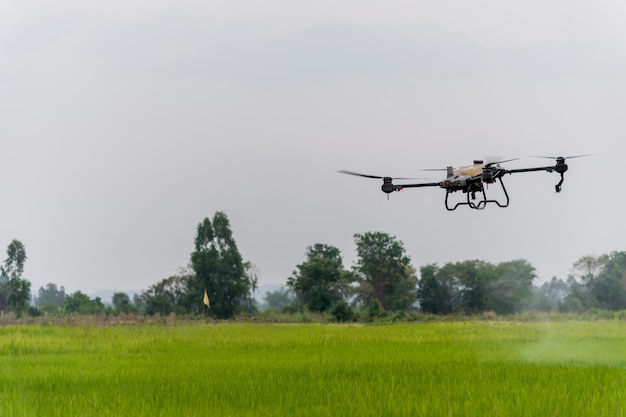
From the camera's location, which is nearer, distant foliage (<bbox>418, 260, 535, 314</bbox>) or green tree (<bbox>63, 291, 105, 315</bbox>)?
distant foliage (<bbox>418, 260, 535, 314</bbox>)

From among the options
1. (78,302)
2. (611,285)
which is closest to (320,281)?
(611,285)

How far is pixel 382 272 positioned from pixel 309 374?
82.4 ft

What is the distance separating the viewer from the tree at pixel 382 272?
37.0 m

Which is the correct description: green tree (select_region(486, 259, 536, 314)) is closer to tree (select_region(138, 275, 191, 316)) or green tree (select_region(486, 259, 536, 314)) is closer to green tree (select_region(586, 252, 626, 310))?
green tree (select_region(586, 252, 626, 310))

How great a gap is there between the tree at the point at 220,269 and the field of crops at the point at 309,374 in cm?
678

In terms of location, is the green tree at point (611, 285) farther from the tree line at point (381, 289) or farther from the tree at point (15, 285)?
the tree at point (15, 285)

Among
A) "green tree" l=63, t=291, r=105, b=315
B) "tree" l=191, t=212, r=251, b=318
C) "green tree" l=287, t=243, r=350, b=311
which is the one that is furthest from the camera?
"green tree" l=63, t=291, r=105, b=315

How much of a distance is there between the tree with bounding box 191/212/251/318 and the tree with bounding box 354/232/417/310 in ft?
23.8

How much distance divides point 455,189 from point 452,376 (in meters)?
4.61

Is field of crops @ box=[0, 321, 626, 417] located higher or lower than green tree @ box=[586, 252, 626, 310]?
lower

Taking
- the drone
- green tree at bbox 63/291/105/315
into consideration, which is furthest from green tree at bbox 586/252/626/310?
the drone

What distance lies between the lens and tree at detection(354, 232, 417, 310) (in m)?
37.0

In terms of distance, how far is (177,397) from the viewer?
431 inches

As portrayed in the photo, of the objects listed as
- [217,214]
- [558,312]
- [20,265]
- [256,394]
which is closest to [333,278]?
[217,214]
